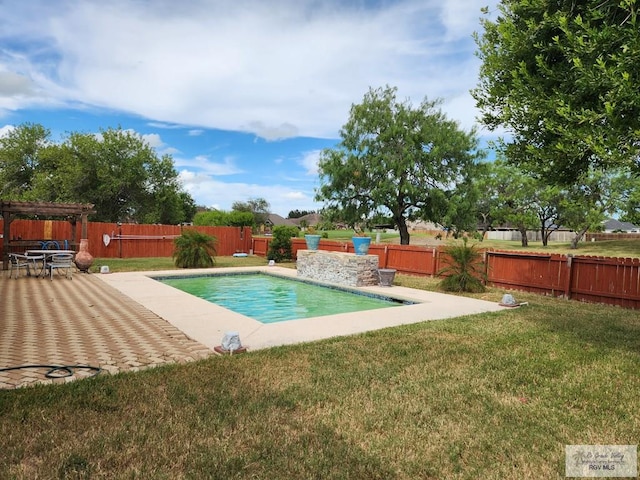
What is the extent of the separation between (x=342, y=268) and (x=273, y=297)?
2.55 m

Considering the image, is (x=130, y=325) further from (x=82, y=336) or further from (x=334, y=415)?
(x=334, y=415)

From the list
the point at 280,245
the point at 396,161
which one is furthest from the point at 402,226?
the point at 280,245

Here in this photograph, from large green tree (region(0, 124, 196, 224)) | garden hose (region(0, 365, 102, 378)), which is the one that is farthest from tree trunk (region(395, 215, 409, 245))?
large green tree (region(0, 124, 196, 224))

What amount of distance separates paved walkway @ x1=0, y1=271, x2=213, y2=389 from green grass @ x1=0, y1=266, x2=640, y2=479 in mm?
577

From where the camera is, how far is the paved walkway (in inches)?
173

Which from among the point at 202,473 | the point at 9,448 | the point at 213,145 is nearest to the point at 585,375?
the point at 202,473

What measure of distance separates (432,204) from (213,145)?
2346 centimetres

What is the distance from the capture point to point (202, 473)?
7.77ft

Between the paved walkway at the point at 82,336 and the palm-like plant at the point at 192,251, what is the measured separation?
706 centimetres

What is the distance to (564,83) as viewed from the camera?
4.78 metres

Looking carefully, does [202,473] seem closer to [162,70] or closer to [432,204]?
[162,70]

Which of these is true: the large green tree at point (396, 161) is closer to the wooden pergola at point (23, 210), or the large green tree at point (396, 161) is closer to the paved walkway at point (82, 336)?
the wooden pergola at point (23, 210)

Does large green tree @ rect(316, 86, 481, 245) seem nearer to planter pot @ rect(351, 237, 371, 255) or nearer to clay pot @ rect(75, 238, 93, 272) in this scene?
planter pot @ rect(351, 237, 371, 255)

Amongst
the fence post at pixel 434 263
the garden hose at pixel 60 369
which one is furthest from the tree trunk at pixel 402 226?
the garden hose at pixel 60 369
